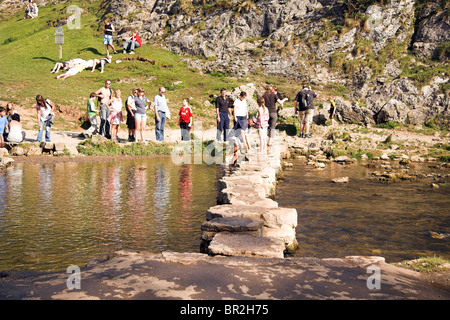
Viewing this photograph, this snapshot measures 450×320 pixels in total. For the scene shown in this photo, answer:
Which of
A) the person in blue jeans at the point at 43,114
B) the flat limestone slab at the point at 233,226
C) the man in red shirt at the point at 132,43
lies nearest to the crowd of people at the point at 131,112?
the person in blue jeans at the point at 43,114

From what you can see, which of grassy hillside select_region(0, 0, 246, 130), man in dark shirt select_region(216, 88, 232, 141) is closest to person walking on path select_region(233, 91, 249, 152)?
man in dark shirt select_region(216, 88, 232, 141)

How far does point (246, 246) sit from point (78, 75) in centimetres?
2422

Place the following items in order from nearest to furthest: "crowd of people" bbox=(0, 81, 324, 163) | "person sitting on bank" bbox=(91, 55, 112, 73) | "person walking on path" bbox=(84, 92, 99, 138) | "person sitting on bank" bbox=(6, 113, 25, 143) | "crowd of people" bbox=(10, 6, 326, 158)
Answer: "crowd of people" bbox=(10, 6, 326, 158) → "crowd of people" bbox=(0, 81, 324, 163) → "person sitting on bank" bbox=(6, 113, 25, 143) → "person walking on path" bbox=(84, 92, 99, 138) → "person sitting on bank" bbox=(91, 55, 112, 73)

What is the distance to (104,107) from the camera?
15469 mm

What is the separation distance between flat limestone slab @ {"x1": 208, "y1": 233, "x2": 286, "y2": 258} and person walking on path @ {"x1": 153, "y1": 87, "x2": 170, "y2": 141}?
1147 centimetres

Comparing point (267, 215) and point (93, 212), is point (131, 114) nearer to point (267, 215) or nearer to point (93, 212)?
point (93, 212)

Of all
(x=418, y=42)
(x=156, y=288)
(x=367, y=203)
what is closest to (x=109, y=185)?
(x=367, y=203)

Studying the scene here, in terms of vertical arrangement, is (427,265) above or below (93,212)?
below

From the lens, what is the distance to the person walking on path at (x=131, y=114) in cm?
1515

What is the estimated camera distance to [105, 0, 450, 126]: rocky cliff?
21.6 m

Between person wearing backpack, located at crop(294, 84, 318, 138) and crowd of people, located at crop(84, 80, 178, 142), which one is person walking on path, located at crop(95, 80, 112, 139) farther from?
person wearing backpack, located at crop(294, 84, 318, 138)

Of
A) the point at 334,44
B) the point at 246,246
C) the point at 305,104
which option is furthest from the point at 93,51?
the point at 246,246

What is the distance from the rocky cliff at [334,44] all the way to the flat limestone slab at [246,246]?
55.0 feet
